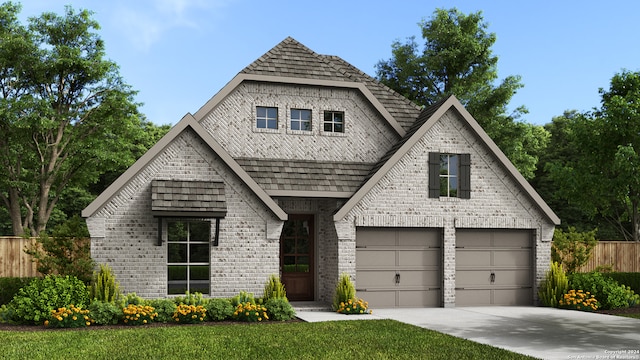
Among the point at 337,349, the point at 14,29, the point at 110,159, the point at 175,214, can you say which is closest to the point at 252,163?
the point at 175,214

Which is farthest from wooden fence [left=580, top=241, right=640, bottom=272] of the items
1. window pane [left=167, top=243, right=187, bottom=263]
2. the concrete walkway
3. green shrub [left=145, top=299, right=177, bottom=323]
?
green shrub [left=145, top=299, right=177, bottom=323]

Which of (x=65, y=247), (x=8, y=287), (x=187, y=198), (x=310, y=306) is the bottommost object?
(x=310, y=306)

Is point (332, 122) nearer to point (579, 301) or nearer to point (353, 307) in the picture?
point (353, 307)

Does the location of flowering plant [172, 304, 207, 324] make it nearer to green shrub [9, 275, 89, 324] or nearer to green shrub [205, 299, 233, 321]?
green shrub [205, 299, 233, 321]

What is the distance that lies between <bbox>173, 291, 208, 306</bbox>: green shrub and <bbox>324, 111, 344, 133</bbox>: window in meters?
6.78

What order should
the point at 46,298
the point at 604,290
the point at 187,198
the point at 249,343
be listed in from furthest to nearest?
the point at 604,290
the point at 187,198
the point at 46,298
the point at 249,343

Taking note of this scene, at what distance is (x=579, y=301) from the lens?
19703mm

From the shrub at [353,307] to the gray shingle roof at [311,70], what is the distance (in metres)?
6.04

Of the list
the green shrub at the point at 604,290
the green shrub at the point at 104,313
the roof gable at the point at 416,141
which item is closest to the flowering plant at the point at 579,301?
the green shrub at the point at 604,290

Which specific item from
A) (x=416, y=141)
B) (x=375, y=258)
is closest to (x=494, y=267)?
(x=375, y=258)

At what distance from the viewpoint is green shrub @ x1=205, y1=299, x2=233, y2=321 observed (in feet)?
53.2

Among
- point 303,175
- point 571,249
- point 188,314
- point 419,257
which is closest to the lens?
point 188,314

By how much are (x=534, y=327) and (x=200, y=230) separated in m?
8.73

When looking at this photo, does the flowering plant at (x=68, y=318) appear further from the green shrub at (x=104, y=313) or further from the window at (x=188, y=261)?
the window at (x=188, y=261)
